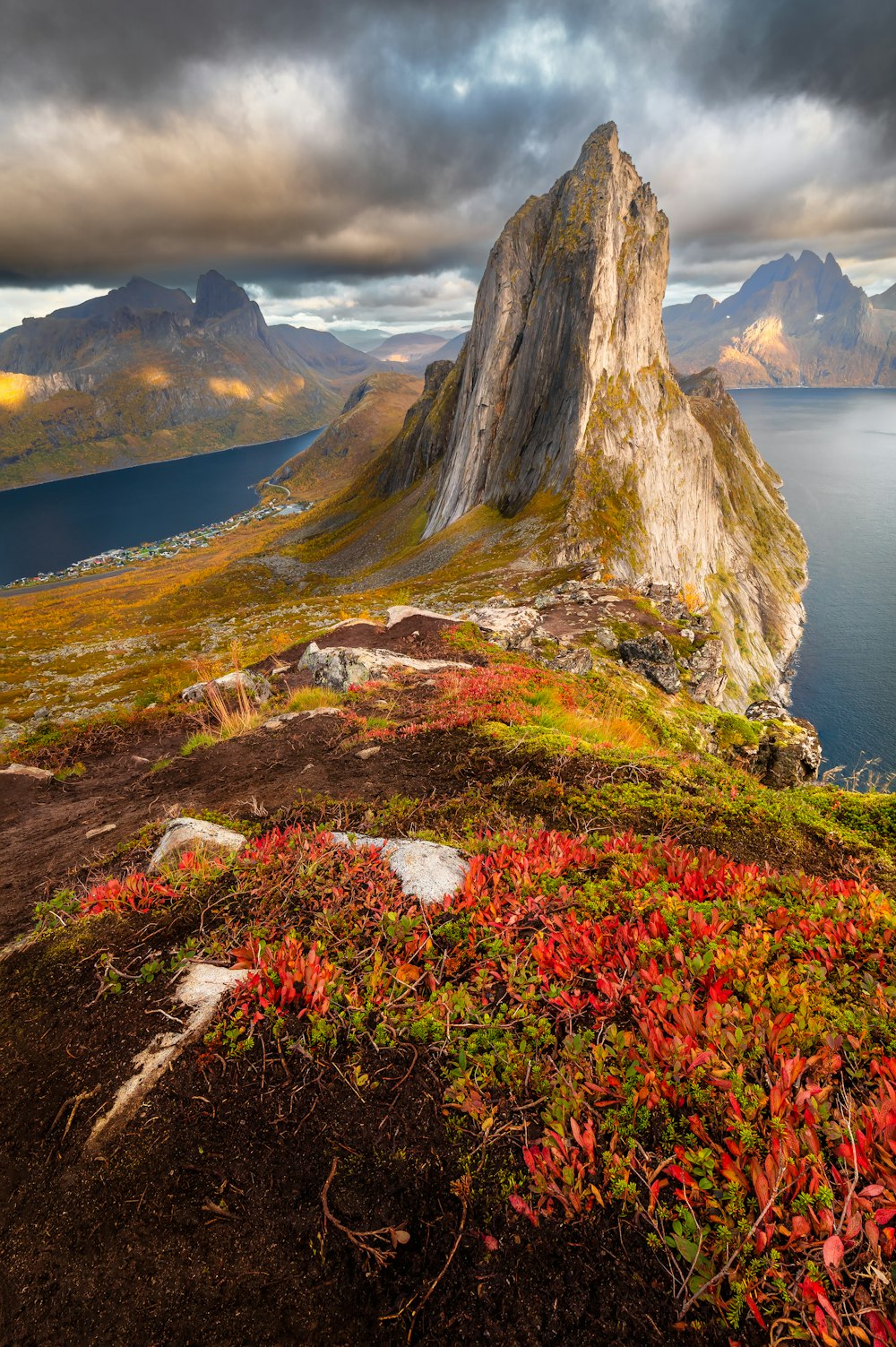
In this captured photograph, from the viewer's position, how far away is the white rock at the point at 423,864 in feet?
19.6

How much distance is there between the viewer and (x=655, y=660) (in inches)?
1006

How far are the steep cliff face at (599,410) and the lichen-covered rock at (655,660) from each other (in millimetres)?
27944

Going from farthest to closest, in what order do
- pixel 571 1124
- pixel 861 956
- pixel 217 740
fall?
pixel 217 740 < pixel 861 956 < pixel 571 1124

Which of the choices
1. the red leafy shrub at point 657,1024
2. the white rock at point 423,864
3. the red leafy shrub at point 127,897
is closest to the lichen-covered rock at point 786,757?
the red leafy shrub at point 657,1024

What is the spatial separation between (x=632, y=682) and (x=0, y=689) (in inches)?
1990

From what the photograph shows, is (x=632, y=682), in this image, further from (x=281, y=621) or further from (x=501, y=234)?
(x=501, y=234)

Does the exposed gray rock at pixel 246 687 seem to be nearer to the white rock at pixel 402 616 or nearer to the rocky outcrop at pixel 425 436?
the white rock at pixel 402 616

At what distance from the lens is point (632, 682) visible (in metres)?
22.0

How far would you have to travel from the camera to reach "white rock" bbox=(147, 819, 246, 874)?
704 cm

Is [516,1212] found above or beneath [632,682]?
above

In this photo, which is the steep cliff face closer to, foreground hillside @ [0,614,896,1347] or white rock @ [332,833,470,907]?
white rock @ [332,833,470,907]

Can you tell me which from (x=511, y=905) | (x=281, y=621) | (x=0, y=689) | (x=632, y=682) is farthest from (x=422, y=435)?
(x=511, y=905)

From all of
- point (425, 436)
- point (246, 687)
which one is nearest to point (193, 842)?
point (246, 687)

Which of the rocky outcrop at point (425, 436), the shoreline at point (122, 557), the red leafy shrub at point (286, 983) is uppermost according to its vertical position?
the rocky outcrop at point (425, 436)
